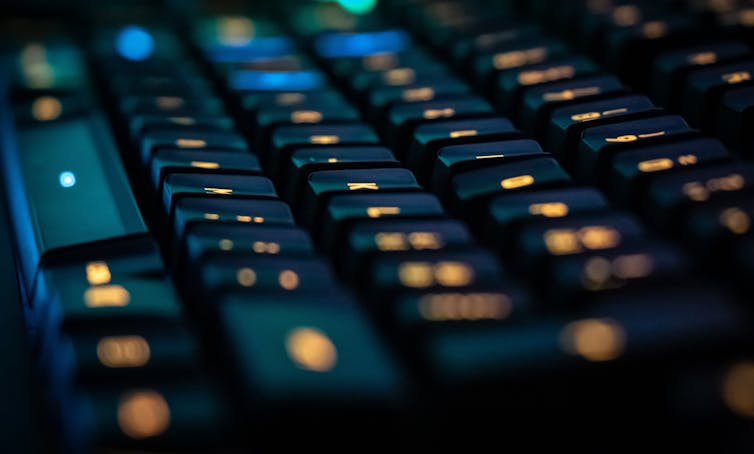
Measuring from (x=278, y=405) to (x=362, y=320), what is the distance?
0.09m

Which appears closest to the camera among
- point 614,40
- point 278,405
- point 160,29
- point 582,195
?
point 278,405

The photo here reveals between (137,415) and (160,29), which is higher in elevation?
(160,29)

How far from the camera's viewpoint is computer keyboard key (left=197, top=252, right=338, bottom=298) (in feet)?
1.69

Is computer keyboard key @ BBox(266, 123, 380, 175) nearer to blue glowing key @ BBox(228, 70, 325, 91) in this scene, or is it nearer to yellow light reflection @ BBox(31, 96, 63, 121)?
blue glowing key @ BBox(228, 70, 325, 91)

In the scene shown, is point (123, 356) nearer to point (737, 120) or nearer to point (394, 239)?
point (394, 239)

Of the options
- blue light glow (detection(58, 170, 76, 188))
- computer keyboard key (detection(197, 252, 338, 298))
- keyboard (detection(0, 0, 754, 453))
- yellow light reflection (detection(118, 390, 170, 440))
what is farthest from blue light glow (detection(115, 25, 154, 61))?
yellow light reflection (detection(118, 390, 170, 440))

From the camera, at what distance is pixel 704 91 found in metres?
0.68

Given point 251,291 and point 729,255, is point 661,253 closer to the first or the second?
point 729,255

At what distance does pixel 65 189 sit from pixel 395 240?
11.9 inches

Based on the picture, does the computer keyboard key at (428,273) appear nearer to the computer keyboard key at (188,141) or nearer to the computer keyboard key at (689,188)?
the computer keyboard key at (689,188)

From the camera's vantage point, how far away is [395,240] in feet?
1.82

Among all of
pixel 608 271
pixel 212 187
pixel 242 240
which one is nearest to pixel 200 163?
pixel 212 187

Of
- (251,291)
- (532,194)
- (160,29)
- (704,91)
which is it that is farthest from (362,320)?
(160,29)

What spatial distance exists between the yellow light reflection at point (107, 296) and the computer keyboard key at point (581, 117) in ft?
1.19
